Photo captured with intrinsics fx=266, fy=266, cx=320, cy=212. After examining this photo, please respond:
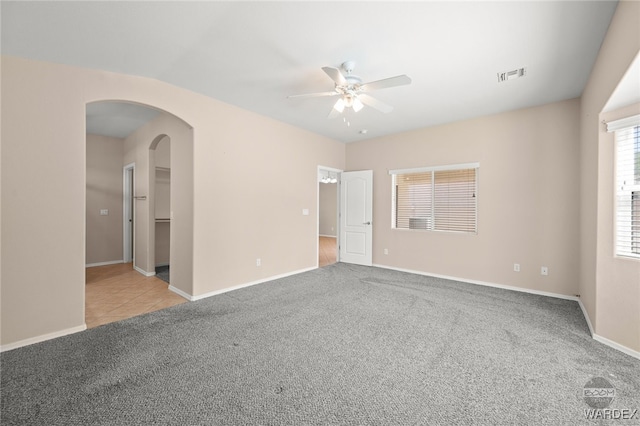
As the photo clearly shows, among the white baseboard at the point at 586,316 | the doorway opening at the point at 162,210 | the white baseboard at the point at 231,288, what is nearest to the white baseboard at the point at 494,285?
the white baseboard at the point at 586,316

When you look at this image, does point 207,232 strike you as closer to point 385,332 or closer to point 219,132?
point 219,132

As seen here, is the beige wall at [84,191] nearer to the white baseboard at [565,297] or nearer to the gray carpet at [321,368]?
the gray carpet at [321,368]

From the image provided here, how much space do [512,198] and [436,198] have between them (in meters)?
1.17

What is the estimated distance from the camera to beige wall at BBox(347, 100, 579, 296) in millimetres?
3693

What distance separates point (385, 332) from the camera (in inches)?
105

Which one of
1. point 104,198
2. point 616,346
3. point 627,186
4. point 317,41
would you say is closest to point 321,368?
point 616,346

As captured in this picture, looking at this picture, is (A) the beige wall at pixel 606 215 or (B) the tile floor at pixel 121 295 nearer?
(A) the beige wall at pixel 606 215

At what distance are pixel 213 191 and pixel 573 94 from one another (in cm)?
500

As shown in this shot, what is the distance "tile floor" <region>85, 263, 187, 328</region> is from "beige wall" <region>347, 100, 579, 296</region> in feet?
13.8

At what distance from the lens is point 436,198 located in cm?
496

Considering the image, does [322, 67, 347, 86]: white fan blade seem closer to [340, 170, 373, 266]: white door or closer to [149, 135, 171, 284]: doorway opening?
[340, 170, 373, 266]: white door

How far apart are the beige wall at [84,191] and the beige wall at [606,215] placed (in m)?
4.01

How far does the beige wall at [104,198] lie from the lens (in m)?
5.64

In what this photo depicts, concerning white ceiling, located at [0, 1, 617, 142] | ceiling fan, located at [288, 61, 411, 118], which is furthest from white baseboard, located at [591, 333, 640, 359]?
ceiling fan, located at [288, 61, 411, 118]
